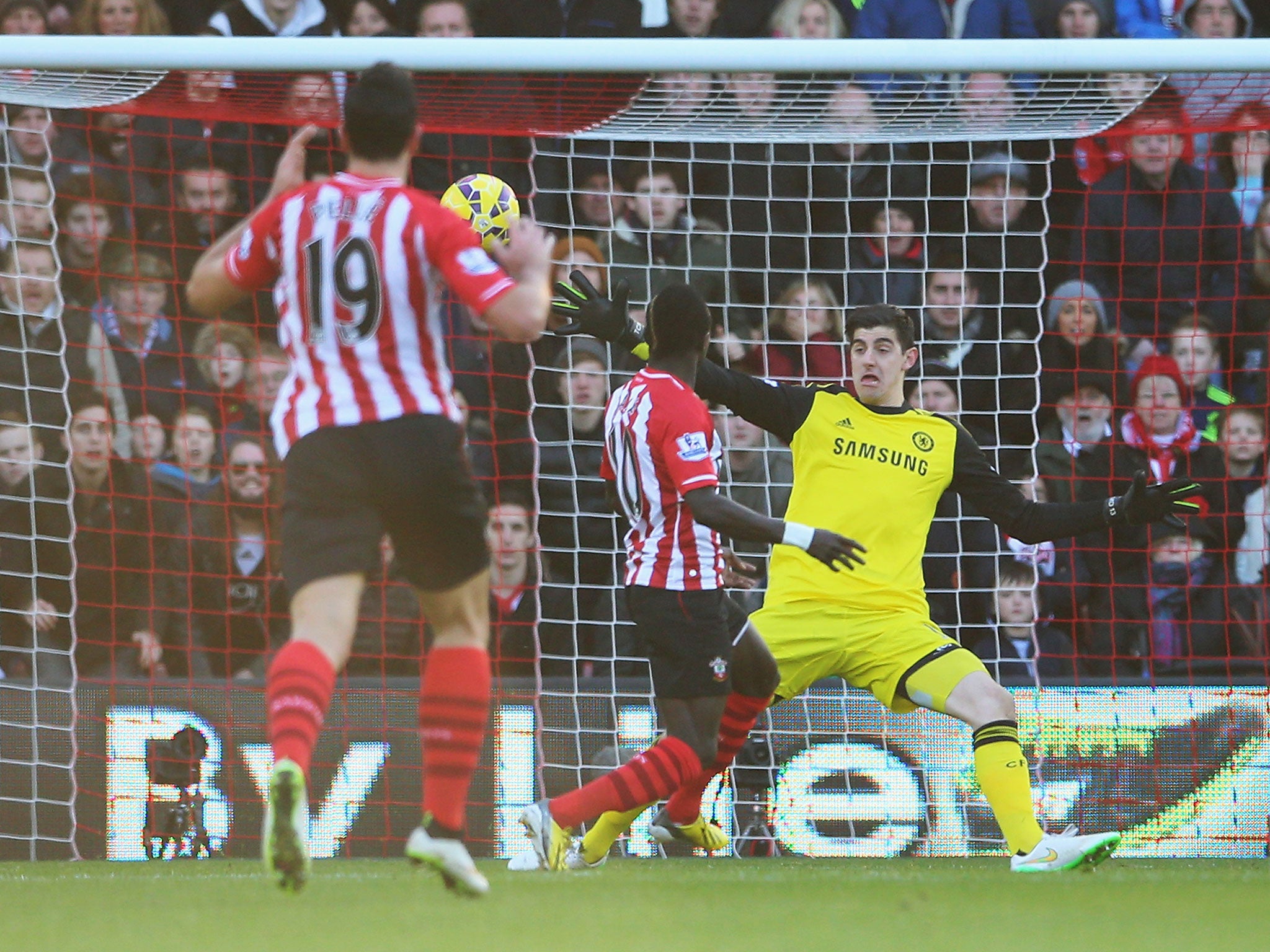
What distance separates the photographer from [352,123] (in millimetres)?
3654

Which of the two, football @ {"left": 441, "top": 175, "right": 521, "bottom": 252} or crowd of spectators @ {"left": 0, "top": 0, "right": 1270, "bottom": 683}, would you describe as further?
crowd of spectators @ {"left": 0, "top": 0, "right": 1270, "bottom": 683}

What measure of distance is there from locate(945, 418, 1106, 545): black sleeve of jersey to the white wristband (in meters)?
1.35

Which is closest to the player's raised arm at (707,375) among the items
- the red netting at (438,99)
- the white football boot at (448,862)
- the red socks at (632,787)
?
the red netting at (438,99)

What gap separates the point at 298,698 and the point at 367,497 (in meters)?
0.44

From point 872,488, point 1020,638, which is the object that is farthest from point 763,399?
point 1020,638

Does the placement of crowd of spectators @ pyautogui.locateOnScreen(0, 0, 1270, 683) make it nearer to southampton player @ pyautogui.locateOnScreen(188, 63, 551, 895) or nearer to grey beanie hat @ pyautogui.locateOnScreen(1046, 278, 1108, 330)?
grey beanie hat @ pyautogui.locateOnScreen(1046, 278, 1108, 330)

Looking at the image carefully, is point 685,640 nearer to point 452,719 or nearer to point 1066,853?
Result: point 1066,853

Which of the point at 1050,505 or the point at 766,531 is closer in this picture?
the point at 766,531

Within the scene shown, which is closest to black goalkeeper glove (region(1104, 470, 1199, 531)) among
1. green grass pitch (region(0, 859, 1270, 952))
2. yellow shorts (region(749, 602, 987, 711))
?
yellow shorts (region(749, 602, 987, 711))

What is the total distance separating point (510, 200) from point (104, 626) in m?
2.96

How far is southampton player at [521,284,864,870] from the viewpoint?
5145 mm

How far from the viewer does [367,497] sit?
356cm

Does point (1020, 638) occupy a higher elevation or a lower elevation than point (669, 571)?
lower

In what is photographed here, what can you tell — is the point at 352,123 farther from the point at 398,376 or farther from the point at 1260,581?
the point at 1260,581
